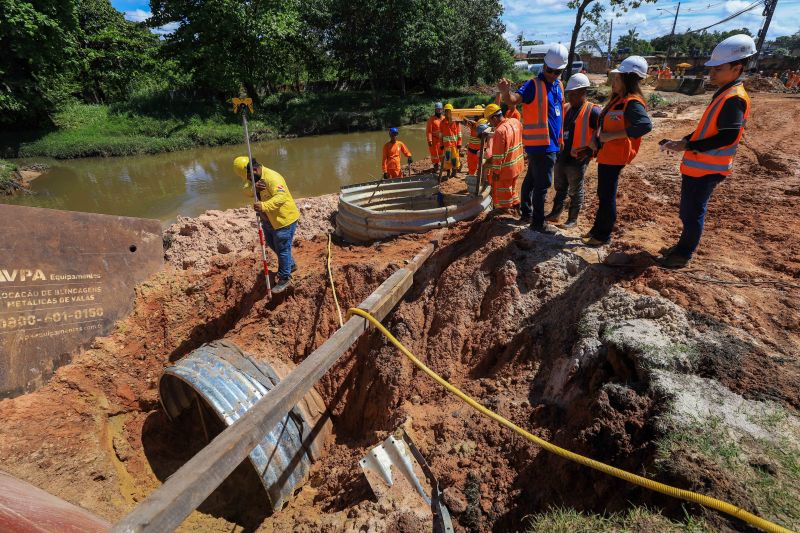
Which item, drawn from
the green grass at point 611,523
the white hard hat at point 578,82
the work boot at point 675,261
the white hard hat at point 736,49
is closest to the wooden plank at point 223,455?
the green grass at point 611,523

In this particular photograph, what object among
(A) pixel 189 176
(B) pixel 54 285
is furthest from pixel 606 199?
(A) pixel 189 176

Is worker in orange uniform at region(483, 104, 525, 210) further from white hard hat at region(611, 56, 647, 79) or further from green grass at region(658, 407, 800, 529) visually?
green grass at region(658, 407, 800, 529)

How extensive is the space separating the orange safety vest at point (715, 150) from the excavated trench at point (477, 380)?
1052 millimetres

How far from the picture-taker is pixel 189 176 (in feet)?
49.0

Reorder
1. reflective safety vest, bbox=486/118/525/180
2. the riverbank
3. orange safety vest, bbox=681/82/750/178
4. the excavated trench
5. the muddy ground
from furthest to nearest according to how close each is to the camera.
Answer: the riverbank → reflective safety vest, bbox=486/118/525/180 → orange safety vest, bbox=681/82/750/178 → the excavated trench → the muddy ground

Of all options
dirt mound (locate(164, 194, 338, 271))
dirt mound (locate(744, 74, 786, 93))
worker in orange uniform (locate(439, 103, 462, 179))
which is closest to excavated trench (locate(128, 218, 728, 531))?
dirt mound (locate(164, 194, 338, 271))

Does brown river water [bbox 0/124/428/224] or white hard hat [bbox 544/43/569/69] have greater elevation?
white hard hat [bbox 544/43/569/69]

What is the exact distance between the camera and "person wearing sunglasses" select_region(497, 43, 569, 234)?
4.18 m

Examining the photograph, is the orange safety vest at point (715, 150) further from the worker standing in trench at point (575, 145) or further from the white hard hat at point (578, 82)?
the white hard hat at point (578, 82)

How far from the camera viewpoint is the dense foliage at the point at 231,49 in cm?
1836

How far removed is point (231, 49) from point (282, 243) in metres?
21.2

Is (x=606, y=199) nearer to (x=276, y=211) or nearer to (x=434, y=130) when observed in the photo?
(x=276, y=211)

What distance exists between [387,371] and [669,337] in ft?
8.36

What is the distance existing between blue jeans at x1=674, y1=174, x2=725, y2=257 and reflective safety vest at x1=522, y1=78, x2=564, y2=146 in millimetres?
1360
